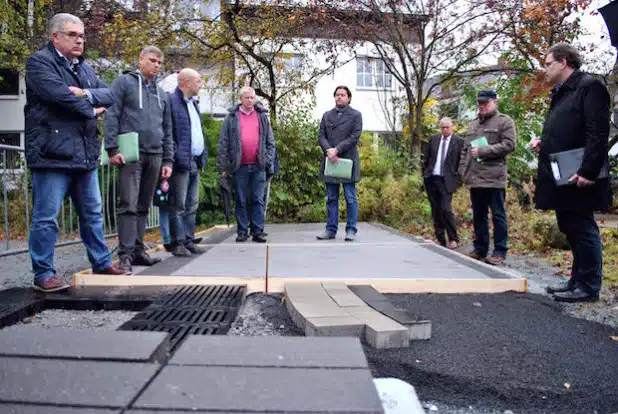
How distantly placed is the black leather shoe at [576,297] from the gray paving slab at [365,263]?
0.54 m

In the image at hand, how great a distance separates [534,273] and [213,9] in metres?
10.8

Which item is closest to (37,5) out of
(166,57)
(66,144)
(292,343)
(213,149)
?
(166,57)

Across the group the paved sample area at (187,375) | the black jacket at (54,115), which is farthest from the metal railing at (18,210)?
the paved sample area at (187,375)

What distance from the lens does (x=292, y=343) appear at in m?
1.98

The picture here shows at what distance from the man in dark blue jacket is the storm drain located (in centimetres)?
95

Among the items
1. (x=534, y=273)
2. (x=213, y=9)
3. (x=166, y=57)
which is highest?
(x=213, y=9)

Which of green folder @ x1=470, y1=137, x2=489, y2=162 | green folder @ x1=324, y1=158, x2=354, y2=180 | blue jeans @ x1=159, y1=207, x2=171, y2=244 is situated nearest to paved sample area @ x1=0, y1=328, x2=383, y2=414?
blue jeans @ x1=159, y1=207, x2=171, y2=244

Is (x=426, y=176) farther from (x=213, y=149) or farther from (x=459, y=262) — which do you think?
(x=213, y=149)

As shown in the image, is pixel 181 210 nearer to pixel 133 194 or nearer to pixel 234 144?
pixel 133 194

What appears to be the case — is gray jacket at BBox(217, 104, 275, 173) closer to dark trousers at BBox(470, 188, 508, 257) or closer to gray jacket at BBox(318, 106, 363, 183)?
gray jacket at BBox(318, 106, 363, 183)

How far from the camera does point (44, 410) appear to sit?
1.40 m

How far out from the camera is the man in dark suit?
22.8 feet

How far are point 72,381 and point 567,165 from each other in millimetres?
3462

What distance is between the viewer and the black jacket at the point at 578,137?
3641mm
